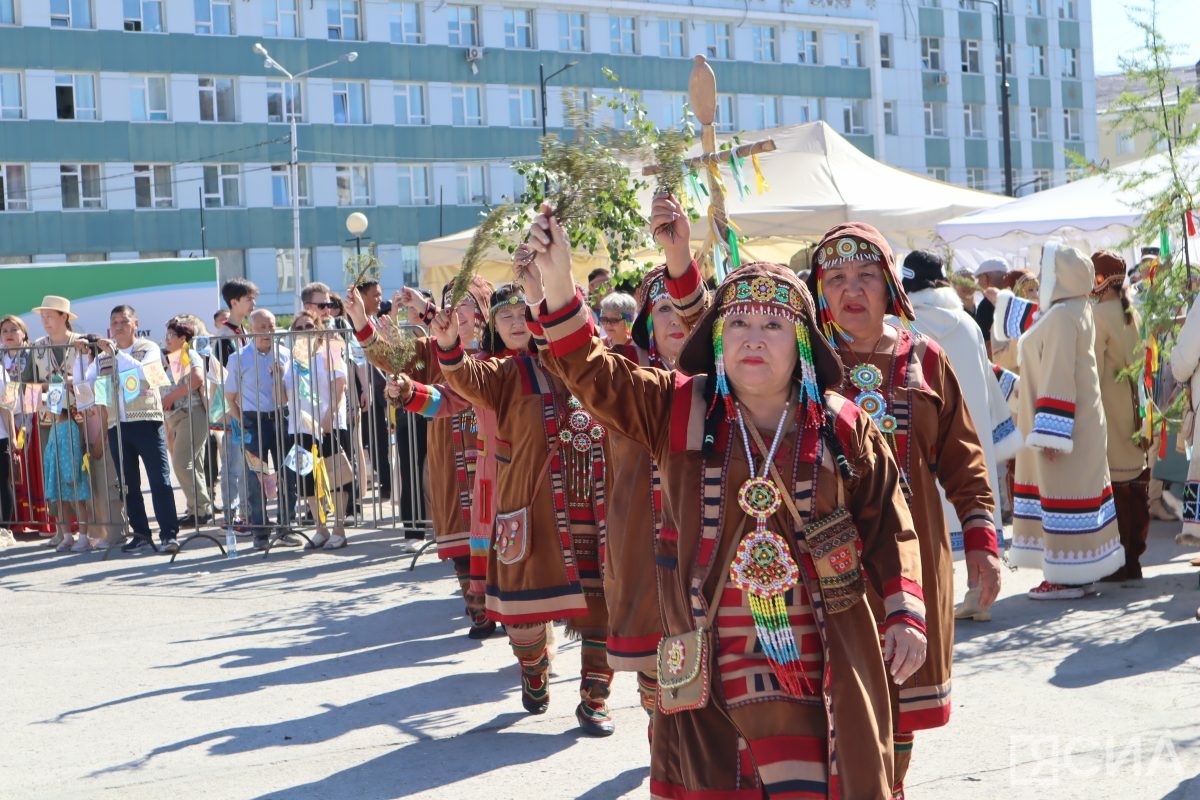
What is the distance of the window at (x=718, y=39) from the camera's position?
173 ft

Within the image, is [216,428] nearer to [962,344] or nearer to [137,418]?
[137,418]

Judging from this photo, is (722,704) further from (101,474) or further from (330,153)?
(330,153)

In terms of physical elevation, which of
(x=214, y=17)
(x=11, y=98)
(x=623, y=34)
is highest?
(x=623, y=34)

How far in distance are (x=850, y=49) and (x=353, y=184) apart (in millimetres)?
21756

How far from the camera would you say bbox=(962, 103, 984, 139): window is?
5922cm

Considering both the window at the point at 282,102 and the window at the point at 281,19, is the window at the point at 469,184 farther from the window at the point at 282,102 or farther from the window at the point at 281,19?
the window at the point at 281,19

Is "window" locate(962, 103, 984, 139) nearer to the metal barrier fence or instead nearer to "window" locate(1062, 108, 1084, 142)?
"window" locate(1062, 108, 1084, 142)

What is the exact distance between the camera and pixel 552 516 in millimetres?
5926

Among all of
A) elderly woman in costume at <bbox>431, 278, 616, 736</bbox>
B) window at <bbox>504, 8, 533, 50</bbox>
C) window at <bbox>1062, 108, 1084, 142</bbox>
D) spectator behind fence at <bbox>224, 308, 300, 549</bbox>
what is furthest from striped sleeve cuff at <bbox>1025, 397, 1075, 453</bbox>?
window at <bbox>1062, 108, 1084, 142</bbox>

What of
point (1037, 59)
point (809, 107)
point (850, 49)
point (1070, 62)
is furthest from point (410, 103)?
point (1070, 62)

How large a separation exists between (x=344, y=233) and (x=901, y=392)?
42834mm

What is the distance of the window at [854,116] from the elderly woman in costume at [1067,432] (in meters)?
49.9

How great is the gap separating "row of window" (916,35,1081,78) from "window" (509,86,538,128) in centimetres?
1649

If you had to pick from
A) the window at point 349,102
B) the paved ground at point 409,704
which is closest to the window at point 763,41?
the window at point 349,102
